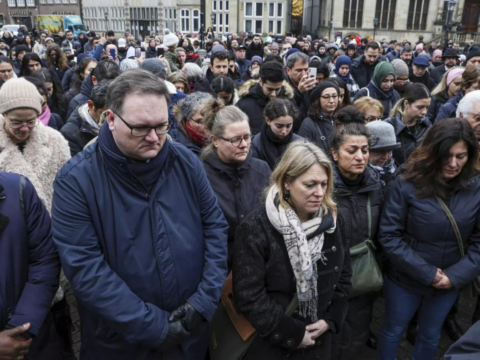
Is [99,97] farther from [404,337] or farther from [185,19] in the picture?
[185,19]

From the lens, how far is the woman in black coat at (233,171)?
2705 millimetres

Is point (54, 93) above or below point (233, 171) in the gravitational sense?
above

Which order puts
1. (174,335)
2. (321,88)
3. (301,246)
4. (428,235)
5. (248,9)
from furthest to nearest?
1. (248,9)
2. (321,88)
3. (428,235)
4. (301,246)
5. (174,335)

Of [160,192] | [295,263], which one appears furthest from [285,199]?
[160,192]

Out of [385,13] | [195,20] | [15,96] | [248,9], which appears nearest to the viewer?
[15,96]

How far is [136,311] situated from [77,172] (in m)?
0.68

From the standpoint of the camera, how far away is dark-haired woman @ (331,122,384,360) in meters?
2.69

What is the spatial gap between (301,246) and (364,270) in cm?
83

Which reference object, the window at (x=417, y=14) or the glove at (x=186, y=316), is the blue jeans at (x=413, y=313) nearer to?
the glove at (x=186, y=316)

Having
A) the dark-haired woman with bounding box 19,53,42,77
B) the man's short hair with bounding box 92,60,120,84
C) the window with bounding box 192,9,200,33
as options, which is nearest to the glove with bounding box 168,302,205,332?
the man's short hair with bounding box 92,60,120,84

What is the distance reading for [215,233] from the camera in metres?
2.18

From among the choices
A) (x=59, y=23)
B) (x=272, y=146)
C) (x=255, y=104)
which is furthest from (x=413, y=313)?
(x=59, y=23)

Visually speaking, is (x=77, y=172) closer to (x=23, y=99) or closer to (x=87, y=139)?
(x=23, y=99)

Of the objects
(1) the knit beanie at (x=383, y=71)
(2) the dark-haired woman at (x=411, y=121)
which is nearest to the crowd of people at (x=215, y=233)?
(2) the dark-haired woman at (x=411, y=121)
